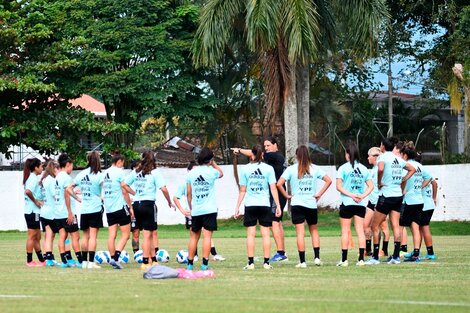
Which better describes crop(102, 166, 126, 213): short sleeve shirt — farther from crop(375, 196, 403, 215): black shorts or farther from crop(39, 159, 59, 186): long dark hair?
crop(375, 196, 403, 215): black shorts

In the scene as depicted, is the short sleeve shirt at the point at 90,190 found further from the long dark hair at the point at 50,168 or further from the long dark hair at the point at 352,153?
the long dark hair at the point at 352,153

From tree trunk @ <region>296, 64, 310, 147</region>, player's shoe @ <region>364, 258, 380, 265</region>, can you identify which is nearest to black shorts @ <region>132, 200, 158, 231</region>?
player's shoe @ <region>364, 258, 380, 265</region>

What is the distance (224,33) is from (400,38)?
16.0 metres

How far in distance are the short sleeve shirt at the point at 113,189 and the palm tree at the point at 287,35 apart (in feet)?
61.6

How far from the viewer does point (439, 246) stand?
91.5 ft

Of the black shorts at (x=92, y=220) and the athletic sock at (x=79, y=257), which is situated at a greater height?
the black shorts at (x=92, y=220)

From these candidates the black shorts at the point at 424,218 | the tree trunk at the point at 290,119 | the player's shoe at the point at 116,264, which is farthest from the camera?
the tree trunk at the point at 290,119

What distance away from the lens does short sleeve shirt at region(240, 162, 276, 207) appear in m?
19.0

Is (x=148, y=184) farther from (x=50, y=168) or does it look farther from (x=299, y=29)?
(x=299, y=29)

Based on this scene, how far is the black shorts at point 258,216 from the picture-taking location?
19016mm

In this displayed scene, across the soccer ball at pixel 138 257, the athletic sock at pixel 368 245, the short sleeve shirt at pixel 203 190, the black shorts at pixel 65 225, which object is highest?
the short sleeve shirt at pixel 203 190

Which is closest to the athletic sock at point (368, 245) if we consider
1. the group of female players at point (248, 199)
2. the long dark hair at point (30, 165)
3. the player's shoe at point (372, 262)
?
the group of female players at point (248, 199)

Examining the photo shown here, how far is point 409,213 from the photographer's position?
21281mm

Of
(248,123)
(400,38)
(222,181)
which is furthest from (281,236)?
(400,38)
